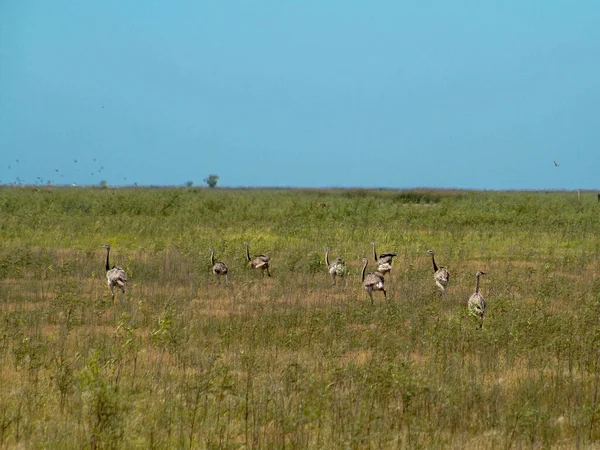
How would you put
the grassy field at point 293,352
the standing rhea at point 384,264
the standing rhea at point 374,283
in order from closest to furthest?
the grassy field at point 293,352
the standing rhea at point 374,283
the standing rhea at point 384,264

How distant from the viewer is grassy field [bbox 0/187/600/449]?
7.75 m

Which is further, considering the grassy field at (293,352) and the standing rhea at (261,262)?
the standing rhea at (261,262)

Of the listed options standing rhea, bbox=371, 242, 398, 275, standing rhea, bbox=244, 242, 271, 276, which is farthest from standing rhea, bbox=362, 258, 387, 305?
standing rhea, bbox=244, 242, 271, 276

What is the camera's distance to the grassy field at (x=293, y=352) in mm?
7750

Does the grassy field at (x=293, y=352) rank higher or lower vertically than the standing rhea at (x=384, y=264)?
lower

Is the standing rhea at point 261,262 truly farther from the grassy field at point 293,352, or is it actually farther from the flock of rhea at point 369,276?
the grassy field at point 293,352

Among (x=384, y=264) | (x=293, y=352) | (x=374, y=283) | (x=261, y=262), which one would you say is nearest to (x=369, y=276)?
(x=374, y=283)

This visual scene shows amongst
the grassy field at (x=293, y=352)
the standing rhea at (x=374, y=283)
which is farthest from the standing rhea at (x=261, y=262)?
the standing rhea at (x=374, y=283)

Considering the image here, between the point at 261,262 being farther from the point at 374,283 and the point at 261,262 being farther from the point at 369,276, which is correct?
the point at 374,283

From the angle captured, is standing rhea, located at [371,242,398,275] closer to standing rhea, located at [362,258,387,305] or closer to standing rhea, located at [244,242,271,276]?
standing rhea, located at [362,258,387,305]

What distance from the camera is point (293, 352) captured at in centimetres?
1146

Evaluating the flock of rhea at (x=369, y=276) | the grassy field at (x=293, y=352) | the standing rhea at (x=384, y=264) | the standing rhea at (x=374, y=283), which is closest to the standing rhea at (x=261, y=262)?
the flock of rhea at (x=369, y=276)

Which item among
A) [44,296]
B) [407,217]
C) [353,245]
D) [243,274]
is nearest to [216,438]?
[44,296]

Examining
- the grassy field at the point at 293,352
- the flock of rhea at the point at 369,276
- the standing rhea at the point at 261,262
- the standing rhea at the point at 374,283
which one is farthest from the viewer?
the standing rhea at the point at 261,262
